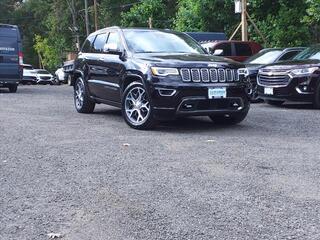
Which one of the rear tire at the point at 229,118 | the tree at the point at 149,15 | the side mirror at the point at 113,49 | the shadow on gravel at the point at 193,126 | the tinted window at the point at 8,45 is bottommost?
the shadow on gravel at the point at 193,126

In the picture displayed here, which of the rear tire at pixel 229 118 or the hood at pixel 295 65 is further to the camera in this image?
the hood at pixel 295 65

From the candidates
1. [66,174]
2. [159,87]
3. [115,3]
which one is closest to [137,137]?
[159,87]

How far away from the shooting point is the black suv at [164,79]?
8.42 m

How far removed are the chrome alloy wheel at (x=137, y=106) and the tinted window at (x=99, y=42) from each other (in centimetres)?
185

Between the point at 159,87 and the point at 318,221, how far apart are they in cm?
444

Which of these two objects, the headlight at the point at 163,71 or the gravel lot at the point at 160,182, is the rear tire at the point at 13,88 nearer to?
the gravel lot at the point at 160,182

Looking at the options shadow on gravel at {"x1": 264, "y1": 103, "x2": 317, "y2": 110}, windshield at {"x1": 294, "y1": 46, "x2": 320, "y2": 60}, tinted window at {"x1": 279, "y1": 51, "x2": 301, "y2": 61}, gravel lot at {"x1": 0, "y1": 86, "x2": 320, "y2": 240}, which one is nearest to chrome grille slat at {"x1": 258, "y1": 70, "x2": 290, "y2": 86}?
shadow on gravel at {"x1": 264, "y1": 103, "x2": 317, "y2": 110}

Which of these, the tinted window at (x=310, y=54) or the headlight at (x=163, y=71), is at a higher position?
the tinted window at (x=310, y=54)

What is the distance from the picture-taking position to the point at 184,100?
8.38m

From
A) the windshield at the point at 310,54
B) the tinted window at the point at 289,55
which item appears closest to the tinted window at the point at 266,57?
the tinted window at the point at 289,55

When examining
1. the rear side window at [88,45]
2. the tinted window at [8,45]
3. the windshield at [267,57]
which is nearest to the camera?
the rear side window at [88,45]

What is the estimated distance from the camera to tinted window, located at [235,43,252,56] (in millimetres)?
18125

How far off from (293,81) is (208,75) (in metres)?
4.13

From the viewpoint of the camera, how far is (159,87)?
27.6 feet
